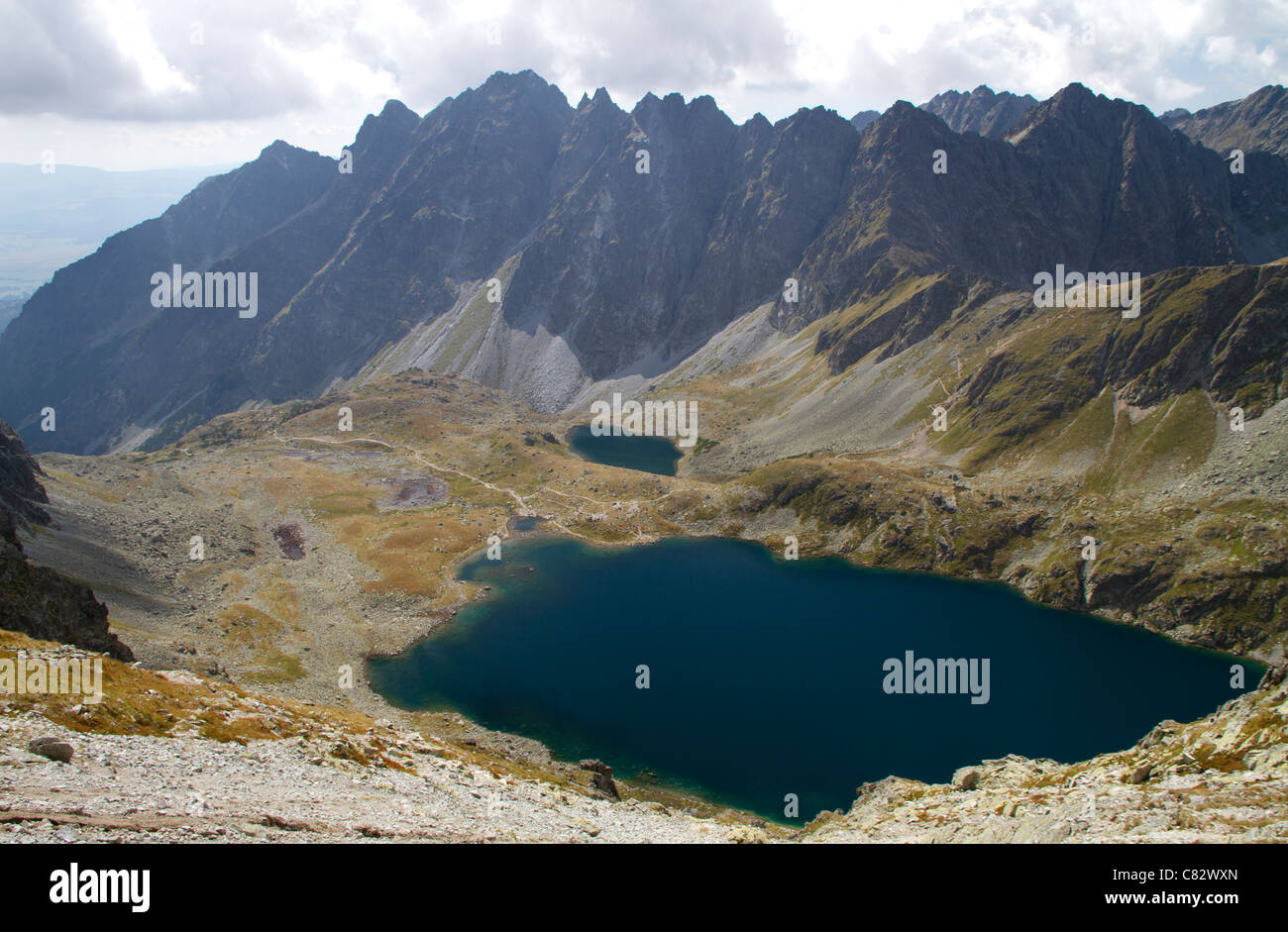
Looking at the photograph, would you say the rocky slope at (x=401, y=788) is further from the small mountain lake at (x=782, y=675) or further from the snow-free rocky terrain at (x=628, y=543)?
the small mountain lake at (x=782, y=675)

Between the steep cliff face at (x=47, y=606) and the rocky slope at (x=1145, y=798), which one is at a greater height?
the steep cliff face at (x=47, y=606)

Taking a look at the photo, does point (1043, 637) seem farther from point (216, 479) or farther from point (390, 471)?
point (216, 479)

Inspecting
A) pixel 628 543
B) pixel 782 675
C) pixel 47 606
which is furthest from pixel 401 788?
pixel 628 543

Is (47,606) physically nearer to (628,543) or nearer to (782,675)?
(782,675)

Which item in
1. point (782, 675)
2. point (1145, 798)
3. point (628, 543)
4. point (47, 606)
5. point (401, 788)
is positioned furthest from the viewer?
point (628, 543)

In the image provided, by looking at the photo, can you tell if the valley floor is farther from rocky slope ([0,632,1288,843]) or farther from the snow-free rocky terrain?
the snow-free rocky terrain

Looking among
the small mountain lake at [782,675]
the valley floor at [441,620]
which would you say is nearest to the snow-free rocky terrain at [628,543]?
the valley floor at [441,620]

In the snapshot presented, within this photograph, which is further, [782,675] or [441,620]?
[441,620]
